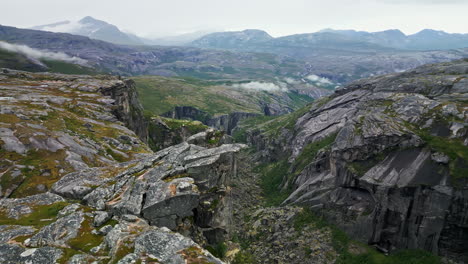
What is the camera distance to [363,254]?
270 feet

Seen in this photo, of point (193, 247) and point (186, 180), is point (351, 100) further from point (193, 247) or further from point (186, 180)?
point (193, 247)

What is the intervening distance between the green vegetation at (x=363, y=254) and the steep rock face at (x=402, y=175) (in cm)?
223

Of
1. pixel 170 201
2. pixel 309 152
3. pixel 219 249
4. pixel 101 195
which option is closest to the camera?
pixel 170 201

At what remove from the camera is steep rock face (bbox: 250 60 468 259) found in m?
74.4

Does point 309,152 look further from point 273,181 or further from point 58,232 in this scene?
point 58,232

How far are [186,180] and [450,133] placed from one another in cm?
8118

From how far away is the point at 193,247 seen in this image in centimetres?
2923

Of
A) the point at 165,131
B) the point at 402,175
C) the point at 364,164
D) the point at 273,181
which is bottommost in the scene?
the point at 273,181

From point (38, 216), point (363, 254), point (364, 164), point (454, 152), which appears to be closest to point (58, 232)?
point (38, 216)

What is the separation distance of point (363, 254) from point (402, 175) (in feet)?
83.6

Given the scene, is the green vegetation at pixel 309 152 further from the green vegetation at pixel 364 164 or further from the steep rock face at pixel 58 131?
the steep rock face at pixel 58 131

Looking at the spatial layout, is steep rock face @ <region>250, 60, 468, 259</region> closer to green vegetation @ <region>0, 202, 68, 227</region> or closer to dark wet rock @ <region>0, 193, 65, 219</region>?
green vegetation @ <region>0, 202, 68, 227</region>

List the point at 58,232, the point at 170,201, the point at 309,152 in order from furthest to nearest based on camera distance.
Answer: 1. the point at 309,152
2. the point at 170,201
3. the point at 58,232

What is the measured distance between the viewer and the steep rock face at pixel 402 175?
74.4m
